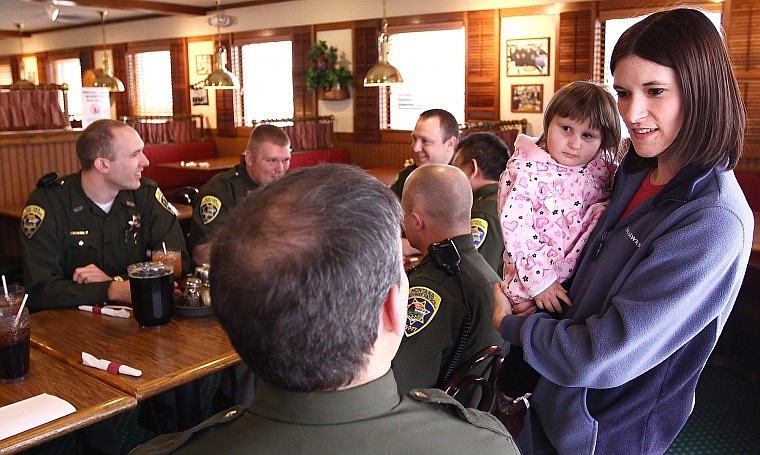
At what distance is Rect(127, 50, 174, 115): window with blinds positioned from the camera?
38.9 ft

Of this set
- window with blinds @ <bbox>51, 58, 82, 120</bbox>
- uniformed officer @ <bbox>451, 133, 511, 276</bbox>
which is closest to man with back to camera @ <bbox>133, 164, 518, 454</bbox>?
uniformed officer @ <bbox>451, 133, 511, 276</bbox>

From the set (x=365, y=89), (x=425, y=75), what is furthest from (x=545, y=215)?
(x=365, y=89)

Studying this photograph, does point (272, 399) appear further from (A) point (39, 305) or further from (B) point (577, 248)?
(A) point (39, 305)

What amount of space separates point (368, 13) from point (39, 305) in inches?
285

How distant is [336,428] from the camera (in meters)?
0.84

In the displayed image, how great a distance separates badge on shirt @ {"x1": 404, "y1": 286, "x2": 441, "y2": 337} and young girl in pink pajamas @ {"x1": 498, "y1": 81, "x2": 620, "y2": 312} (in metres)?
0.41

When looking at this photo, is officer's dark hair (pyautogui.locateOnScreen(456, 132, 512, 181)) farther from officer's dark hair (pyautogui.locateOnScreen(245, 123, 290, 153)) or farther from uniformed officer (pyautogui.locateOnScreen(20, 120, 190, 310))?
uniformed officer (pyautogui.locateOnScreen(20, 120, 190, 310))

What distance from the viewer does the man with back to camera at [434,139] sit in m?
4.31

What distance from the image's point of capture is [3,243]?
220 inches

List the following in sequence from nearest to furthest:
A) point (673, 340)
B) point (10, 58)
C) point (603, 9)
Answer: point (673, 340) → point (603, 9) → point (10, 58)

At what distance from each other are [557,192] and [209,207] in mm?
2483

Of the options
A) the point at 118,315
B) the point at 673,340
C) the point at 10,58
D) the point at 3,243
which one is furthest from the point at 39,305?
the point at 10,58

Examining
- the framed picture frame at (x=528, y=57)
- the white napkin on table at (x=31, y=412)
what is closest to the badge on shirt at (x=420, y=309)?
the white napkin on table at (x=31, y=412)

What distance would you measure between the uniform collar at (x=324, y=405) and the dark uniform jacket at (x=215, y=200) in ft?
9.33
